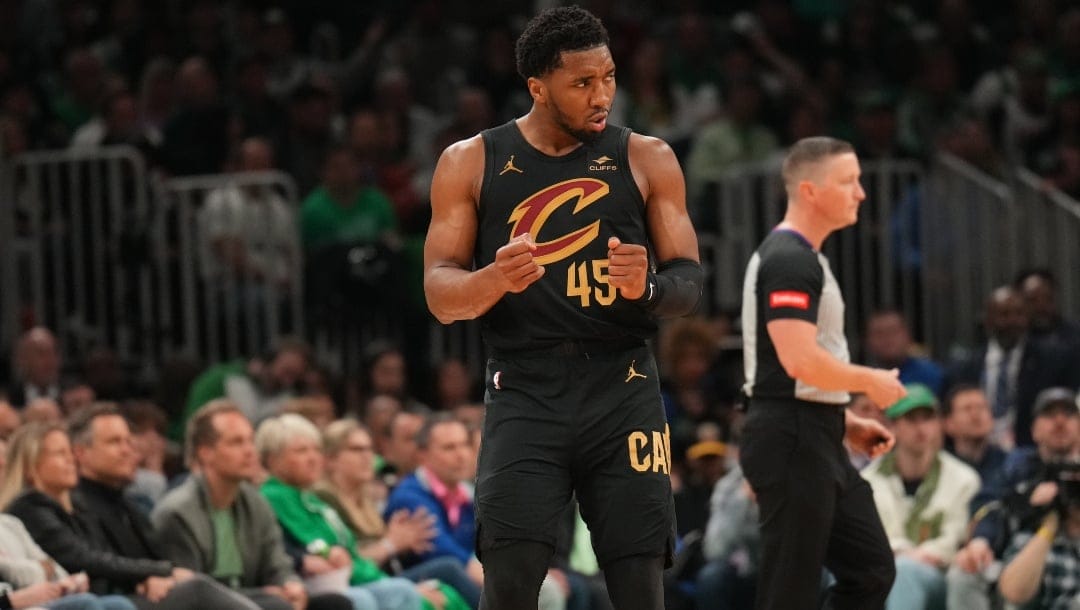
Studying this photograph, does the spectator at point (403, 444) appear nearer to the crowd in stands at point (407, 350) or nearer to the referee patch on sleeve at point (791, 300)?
the crowd in stands at point (407, 350)

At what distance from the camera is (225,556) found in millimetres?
8727

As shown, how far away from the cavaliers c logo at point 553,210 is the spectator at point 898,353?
Result: 6.30m

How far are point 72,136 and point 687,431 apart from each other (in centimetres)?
482

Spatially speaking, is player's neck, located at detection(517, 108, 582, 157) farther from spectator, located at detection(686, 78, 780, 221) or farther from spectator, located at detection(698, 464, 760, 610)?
spectator, located at detection(686, 78, 780, 221)

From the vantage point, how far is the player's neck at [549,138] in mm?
5371

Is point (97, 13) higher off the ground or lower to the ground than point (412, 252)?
higher

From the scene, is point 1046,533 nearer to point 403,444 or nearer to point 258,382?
point 403,444

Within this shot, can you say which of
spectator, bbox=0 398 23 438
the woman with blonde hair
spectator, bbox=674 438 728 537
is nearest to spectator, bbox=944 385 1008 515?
spectator, bbox=674 438 728 537

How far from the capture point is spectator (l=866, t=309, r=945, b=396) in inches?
446

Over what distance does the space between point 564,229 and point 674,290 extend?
14.5 inches

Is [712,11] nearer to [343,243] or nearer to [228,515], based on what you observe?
[343,243]

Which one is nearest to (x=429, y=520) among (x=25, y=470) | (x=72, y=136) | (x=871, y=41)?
(x=25, y=470)

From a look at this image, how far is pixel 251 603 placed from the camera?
8.22 m

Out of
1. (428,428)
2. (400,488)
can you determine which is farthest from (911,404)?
(400,488)
